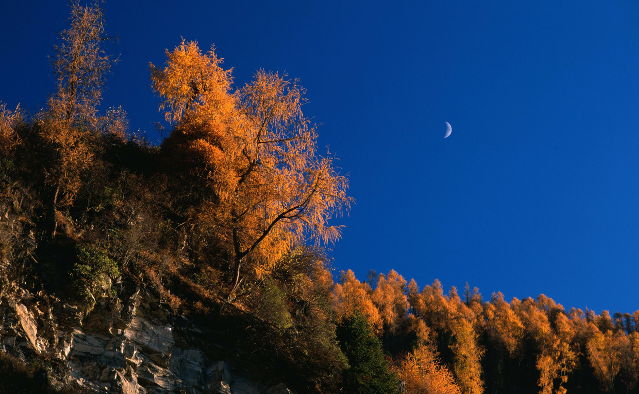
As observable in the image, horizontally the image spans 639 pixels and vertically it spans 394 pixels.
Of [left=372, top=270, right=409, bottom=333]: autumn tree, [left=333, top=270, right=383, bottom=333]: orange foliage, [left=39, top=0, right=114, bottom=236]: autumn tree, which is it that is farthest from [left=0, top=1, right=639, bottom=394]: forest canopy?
[left=372, top=270, right=409, bottom=333]: autumn tree

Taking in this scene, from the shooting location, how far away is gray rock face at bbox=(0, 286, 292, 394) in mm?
8898

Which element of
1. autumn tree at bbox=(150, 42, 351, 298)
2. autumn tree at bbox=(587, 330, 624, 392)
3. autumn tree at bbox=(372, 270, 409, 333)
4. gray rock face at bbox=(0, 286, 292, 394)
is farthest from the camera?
autumn tree at bbox=(372, 270, 409, 333)

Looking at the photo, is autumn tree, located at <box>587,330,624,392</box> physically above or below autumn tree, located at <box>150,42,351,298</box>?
above

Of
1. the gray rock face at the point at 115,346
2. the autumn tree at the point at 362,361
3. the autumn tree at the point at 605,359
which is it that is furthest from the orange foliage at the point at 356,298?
the gray rock face at the point at 115,346

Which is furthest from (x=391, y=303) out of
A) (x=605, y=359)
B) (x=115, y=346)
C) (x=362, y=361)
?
(x=115, y=346)

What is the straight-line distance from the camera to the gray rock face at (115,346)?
29.2 feet

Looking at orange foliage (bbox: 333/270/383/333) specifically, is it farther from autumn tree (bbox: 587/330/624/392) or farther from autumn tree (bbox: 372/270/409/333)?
autumn tree (bbox: 587/330/624/392)

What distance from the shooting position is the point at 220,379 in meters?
11.2

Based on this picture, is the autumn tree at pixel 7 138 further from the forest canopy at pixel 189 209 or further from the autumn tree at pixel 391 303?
the autumn tree at pixel 391 303

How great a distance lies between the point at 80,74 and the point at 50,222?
4288 mm

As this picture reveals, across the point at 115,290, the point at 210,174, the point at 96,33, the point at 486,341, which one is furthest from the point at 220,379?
the point at 486,341

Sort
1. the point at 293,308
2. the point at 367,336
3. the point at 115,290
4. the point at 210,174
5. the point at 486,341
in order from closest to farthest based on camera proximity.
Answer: the point at 115,290 < the point at 210,174 < the point at 367,336 < the point at 293,308 < the point at 486,341

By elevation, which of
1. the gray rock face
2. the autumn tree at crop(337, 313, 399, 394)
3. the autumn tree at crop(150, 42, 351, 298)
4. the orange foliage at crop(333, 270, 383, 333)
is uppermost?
the orange foliage at crop(333, 270, 383, 333)

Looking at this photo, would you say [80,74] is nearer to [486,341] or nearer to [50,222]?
[50,222]
